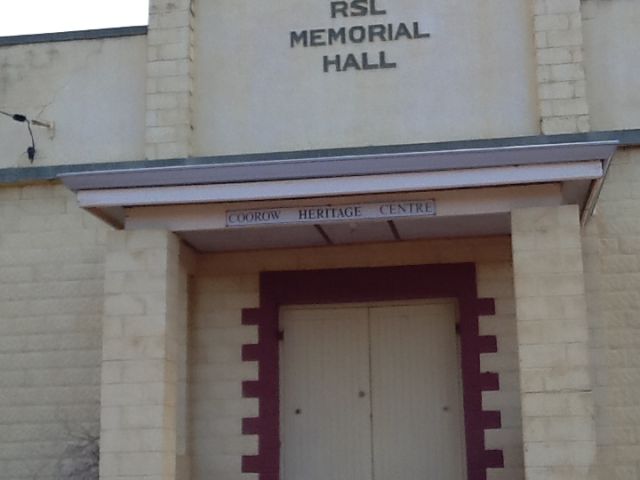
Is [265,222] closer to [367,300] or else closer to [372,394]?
[367,300]

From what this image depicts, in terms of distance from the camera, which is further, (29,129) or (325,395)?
(29,129)

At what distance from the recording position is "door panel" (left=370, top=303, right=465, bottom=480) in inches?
472

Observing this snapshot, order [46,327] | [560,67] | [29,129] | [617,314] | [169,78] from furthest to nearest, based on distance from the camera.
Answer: [29,129]
[169,78]
[46,327]
[560,67]
[617,314]

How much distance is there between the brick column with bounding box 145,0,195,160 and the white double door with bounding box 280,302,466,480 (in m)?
2.42

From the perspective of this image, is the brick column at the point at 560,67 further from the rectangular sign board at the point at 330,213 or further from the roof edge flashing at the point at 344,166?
the rectangular sign board at the point at 330,213

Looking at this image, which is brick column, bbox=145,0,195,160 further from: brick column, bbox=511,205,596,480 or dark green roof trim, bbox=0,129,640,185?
brick column, bbox=511,205,596,480

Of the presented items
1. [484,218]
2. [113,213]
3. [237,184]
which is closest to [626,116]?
[484,218]

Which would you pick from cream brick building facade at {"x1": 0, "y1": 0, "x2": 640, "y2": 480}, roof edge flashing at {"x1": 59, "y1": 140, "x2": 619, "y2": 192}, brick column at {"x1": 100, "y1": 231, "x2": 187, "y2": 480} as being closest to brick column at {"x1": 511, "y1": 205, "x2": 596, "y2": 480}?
cream brick building facade at {"x1": 0, "y1": 0, "x2": 640, "y2": 480}

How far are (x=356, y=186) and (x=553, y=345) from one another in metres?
2.36

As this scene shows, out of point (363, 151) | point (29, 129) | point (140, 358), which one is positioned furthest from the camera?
point (29, 129)

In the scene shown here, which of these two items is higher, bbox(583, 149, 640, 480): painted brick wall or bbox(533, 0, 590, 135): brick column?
bbox(533, 0, 590, 135): brick column

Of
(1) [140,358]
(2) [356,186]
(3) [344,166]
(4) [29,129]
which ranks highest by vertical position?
(4) [29,129]

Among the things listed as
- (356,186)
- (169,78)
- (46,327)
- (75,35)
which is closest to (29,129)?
(75,35)

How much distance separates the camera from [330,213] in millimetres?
10609
